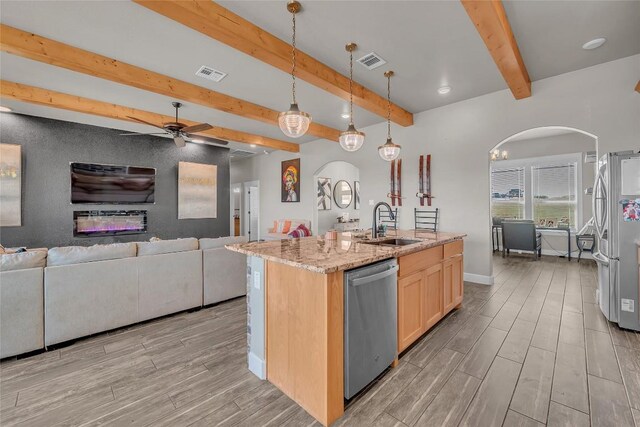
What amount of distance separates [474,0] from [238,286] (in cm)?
381

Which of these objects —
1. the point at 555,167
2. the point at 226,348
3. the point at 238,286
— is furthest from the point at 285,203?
the point at 555,167

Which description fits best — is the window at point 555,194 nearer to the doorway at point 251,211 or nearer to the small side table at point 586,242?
the small side table at point 586,242

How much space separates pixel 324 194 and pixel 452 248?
541 cm

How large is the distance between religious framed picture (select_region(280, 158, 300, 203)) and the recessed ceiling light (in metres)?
5.76

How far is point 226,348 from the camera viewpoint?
2.50 m

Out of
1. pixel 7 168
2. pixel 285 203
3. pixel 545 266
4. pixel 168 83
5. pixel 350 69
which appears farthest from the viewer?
pixel 285 203

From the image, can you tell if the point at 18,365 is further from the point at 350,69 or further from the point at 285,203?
the point at 285,203

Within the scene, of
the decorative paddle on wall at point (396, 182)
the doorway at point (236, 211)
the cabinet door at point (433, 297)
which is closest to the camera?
the cabinet door at point (433, 297)

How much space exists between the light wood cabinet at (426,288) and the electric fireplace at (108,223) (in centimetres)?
595

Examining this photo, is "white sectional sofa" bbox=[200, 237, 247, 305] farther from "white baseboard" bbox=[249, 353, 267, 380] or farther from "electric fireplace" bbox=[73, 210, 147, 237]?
"electric fireplace" bbox=[73, 210, 147, 237]

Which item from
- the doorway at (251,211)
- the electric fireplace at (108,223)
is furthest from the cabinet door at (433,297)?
the doorway at (251,211)

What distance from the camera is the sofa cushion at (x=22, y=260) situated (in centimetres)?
233

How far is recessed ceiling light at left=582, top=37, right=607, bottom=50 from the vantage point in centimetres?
289

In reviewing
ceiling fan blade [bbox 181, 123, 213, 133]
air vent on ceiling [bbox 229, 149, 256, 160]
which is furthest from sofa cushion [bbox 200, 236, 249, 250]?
air vent on ceiling [bbox 229, 149, 256, 160]
